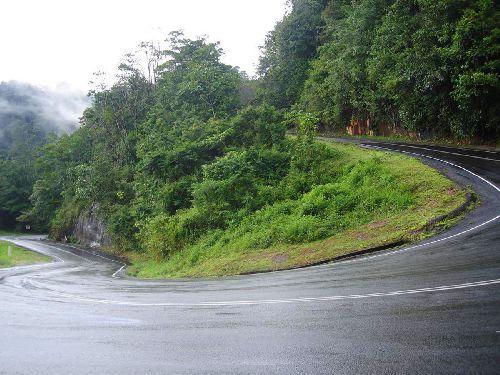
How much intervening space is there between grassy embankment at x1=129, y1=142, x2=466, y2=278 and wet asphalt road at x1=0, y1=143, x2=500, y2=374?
173 centimetres

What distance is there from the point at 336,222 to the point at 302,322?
34.6 ft

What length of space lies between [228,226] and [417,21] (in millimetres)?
18977

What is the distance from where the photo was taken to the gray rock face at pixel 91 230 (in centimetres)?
4803

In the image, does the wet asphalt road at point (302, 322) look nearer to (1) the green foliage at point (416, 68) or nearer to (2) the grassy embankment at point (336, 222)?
(2) the grassy embankment at point (336, 222)

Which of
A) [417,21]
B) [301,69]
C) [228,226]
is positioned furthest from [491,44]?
[301,69]

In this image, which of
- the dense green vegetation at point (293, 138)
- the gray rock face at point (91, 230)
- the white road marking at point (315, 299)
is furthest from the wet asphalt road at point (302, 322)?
the gray rock face at point (91, 230)

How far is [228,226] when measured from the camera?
76.5ft

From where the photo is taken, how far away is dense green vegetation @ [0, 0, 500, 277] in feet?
59.7

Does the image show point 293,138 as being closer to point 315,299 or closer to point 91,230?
point 315,299

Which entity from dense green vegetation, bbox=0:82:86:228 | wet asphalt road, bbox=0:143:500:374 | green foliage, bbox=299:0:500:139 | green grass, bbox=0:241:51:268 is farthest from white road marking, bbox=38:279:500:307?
dense green vegetation, bbox=0:82:86:228

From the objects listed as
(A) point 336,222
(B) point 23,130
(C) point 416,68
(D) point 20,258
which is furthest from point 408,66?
(B) point 23,130

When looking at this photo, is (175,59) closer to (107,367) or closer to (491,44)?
(491,44)

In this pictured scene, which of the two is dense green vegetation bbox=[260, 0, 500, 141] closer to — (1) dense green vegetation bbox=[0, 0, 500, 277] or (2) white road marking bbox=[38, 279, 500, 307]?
(1) dense green vegetation bbox=[0, 0, 500, 277]

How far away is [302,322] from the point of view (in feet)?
24.8
